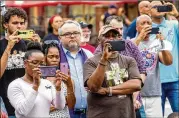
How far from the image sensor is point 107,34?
8.98 metres

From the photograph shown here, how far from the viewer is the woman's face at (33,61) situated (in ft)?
28.0

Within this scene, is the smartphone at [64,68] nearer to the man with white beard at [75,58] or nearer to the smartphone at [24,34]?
the man with white beard at [75,58]

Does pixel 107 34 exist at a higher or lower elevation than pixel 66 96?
higher

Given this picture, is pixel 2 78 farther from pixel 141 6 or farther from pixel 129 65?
pixel 141 6

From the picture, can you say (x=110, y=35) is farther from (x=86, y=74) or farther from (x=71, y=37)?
(x=71, y=37)

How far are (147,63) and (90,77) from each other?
7.39 feet

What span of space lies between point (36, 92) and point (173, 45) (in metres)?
3.93

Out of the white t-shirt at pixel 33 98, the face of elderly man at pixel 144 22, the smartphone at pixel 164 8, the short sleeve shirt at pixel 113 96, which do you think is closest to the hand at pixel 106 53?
the short sleeve shirt at pixel 113 96

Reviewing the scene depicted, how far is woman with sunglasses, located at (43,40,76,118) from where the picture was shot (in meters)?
8.86

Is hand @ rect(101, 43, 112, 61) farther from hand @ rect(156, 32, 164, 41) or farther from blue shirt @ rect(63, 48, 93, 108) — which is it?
hand @ rect(156, 32, 164, 41)

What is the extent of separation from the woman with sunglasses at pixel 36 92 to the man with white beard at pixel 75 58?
2.49 ft

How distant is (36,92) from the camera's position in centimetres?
823

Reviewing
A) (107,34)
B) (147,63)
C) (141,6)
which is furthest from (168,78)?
(107,34)

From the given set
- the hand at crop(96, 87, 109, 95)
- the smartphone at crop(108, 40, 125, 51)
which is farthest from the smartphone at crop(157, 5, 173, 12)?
the hand at crop(96, 87, 109, 95)
